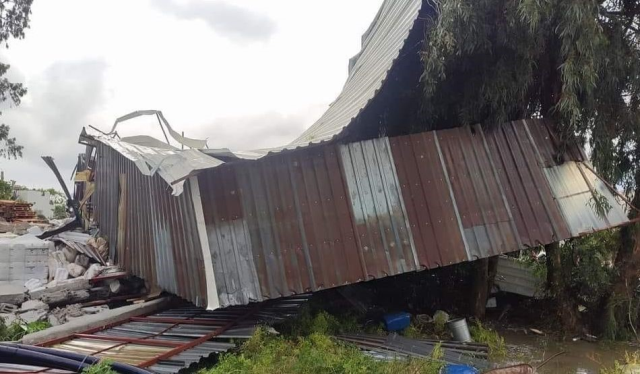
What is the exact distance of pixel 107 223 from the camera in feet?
33.5

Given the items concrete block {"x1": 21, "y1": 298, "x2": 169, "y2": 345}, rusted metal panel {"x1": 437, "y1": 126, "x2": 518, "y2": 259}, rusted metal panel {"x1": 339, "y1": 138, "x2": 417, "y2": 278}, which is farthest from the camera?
rusted metal panel {"x1": 437, "y1": 126, "x2": 518, "y2": 259}

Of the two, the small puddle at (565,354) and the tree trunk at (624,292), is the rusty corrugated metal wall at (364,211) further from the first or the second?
the small puddle at (565,354)

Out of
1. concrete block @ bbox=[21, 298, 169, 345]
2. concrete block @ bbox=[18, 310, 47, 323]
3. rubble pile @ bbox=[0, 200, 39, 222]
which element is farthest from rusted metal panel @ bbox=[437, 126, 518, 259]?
rubble pile @ bbox=[0, 200, 39, 222]

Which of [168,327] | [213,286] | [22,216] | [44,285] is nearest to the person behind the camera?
[213,286]

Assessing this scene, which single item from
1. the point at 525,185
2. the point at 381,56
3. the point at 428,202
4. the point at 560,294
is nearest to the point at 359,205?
the point at 428,202

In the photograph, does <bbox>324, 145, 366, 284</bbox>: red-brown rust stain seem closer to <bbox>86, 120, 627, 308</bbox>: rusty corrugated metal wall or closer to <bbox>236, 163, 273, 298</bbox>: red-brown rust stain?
<bbox>86, 120, 627, 308</bbox>: rusty corrugated metal wall

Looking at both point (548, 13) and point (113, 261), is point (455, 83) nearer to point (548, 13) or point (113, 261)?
point (548, 13)

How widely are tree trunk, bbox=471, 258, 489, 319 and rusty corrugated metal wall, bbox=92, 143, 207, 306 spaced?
18.5 feet

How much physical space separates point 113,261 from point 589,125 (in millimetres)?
9604

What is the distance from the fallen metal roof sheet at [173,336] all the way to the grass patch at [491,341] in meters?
3.09

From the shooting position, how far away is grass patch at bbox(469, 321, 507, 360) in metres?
6.80

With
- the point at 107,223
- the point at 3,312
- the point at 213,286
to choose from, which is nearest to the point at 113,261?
the point at 107,223

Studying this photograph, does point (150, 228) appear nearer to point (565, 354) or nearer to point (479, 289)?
point (479, 289)

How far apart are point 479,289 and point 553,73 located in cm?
432
